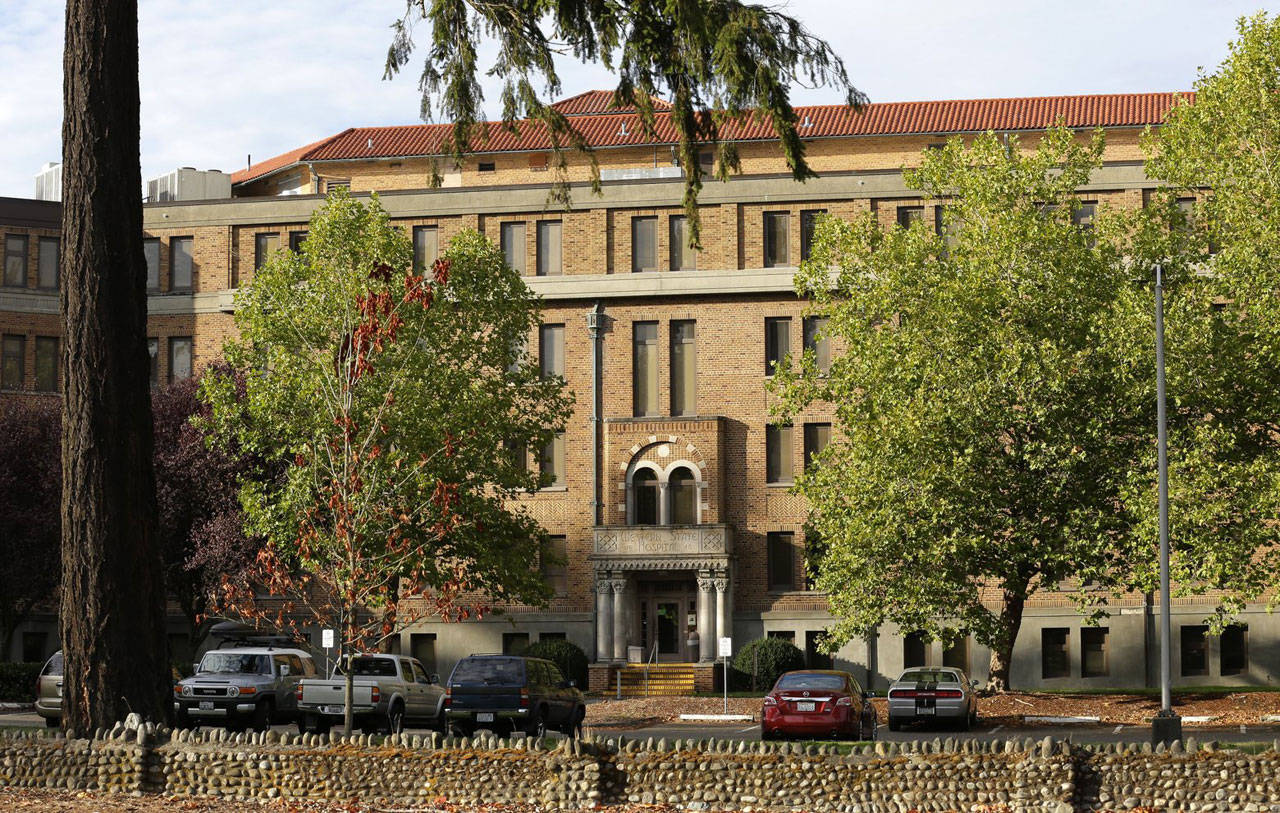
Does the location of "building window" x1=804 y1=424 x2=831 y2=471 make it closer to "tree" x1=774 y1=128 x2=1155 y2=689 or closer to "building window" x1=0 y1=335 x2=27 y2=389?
"tree" x1=774 y1=128 x2=1155 y2=689

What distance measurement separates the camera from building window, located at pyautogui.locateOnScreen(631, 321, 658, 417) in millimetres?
53969

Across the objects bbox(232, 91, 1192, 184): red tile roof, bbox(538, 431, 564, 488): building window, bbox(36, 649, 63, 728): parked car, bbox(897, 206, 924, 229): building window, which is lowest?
bbox(36, 649, 63, 728): parked car

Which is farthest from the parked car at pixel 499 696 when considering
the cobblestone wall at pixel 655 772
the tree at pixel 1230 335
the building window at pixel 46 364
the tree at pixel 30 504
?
the building window at pixel 46 364

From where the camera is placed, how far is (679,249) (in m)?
54.2

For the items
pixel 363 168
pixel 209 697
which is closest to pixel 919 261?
pixel 209 697

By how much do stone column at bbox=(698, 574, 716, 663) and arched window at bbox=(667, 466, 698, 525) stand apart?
7.47ft

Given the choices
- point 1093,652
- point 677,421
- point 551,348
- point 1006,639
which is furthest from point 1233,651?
point 551,348

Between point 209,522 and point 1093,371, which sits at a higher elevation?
point 1093,371

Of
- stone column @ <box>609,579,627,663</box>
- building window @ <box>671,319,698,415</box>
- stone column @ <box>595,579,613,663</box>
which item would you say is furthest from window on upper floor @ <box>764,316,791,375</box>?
stone column @ <box>595,579,613,663</box>

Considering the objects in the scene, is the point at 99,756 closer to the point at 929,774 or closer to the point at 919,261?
the point at 929,774

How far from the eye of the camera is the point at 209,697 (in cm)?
3167

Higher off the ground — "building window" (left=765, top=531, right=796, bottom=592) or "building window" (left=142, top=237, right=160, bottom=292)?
"building window" (left=142, top=237, right=160, bottom=292)

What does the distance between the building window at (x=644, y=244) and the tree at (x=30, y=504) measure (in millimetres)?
18678

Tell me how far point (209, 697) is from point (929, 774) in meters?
18.0
